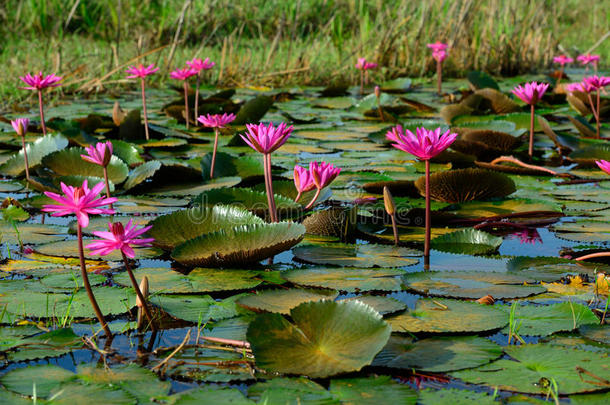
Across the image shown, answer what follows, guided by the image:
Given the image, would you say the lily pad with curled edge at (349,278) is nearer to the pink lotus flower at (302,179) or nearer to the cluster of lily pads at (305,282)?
the cluster of lily pads at (305,282)

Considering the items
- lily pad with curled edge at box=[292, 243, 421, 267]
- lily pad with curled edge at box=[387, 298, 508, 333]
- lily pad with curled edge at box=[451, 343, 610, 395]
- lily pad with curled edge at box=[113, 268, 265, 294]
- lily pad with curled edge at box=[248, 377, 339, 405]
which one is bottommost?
lily pad with curled edge at box=[292, 243, 421, 267]

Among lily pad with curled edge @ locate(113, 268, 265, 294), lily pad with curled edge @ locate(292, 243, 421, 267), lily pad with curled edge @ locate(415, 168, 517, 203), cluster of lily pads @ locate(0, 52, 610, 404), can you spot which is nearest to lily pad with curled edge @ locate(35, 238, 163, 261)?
cluster of lily pads @ locate(0, 52, 610, 404)

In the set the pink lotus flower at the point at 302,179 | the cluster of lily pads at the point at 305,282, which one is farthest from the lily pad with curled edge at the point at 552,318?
the pink lotus flower at the point at 302,179

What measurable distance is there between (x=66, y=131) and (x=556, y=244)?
7.77 ft

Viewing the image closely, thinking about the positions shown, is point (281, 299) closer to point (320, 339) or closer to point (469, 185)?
point (320, 339)

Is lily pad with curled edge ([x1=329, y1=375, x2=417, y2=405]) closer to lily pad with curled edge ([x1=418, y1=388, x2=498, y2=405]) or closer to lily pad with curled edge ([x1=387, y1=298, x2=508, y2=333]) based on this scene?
lily pad with curled edge ([x1=418, y1=388, x2=498, y2=405])

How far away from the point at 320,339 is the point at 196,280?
1.59ft

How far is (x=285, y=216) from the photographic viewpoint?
6.70 feet

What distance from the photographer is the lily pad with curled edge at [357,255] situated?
1684mm

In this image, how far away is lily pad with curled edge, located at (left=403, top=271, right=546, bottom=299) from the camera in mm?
1459

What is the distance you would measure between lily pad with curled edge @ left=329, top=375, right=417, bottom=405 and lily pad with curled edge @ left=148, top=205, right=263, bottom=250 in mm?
744

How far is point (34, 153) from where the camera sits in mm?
2791

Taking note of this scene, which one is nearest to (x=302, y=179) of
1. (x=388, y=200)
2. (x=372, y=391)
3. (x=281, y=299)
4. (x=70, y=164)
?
(x=388, y=200)

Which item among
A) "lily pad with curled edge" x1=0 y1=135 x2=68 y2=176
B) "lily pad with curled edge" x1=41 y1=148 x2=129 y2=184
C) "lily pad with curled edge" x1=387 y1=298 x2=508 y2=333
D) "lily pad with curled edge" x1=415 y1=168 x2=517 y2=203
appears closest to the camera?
"lily pad with curled edge" x1=387 y1=298 x2=508 y2=333
